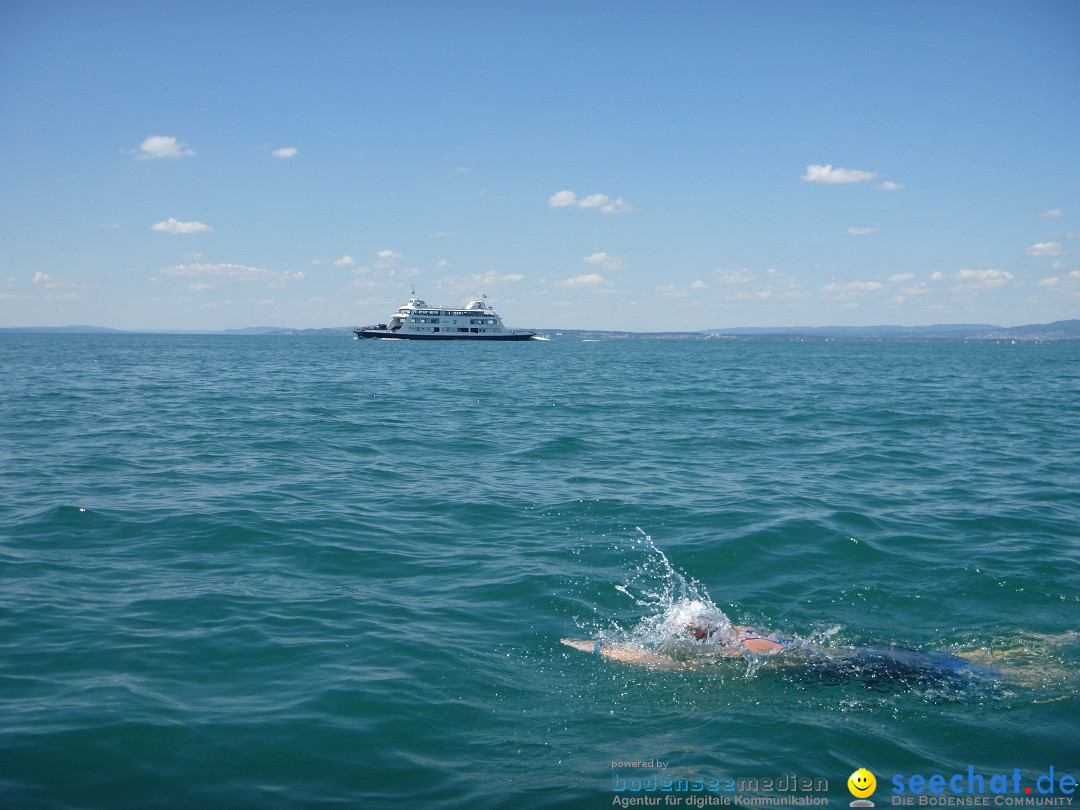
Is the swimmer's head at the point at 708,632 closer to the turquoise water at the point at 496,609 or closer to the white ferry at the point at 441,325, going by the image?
the turquoise water at the point at 496,609

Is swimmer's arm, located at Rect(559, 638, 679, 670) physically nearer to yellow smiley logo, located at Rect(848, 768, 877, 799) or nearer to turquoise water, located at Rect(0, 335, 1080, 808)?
turquoise water, located at Rect(0, 335, 1080, 808)

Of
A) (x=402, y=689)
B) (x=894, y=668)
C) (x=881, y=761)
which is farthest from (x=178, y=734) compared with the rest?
(x=894, y=668)

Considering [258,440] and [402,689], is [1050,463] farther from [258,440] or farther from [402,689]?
[258,440]

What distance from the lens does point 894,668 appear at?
757 centimetres

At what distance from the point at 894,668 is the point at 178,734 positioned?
7.03 m

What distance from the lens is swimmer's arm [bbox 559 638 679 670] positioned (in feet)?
25.8

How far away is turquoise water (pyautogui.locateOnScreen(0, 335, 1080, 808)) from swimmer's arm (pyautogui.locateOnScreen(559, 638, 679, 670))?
0.17 m

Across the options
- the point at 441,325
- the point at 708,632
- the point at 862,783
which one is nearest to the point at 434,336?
the point at 441,325

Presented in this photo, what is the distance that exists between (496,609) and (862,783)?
456cm

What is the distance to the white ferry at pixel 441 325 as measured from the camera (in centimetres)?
11175

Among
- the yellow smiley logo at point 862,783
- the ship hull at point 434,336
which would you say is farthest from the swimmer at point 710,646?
the ship hull at point 434,336

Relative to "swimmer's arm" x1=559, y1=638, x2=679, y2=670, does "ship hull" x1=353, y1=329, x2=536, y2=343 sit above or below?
above

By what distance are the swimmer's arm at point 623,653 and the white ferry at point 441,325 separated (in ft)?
344

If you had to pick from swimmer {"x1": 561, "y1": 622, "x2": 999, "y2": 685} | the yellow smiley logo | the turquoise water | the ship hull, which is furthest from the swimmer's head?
the ship hull
